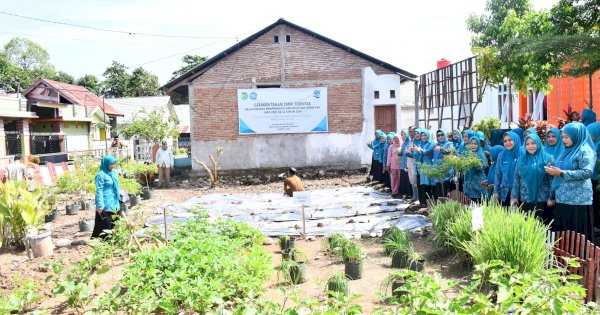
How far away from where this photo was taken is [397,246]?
6.37 m

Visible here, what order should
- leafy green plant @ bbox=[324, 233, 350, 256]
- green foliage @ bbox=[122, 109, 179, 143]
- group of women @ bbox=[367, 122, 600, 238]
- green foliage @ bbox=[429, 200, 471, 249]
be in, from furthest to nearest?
green foliage @ bbox=[122, 109, 179, 143], leafy green plant @ bbox=[324, 233, 350, 256], green foliage @ bbox=[429, 200, 471, 249], group of women @ bbox=[367, 122, 600, 238]

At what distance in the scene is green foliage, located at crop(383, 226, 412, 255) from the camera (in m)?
6.32

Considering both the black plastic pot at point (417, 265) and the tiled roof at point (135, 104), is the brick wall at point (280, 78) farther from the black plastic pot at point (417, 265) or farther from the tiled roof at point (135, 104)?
the tiled roof at point (135, 104)

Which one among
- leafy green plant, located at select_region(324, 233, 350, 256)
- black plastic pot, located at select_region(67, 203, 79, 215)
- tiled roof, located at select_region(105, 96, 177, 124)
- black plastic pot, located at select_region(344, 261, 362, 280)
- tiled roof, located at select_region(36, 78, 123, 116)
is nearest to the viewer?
black plastic pot, located at select_region(344, 261, 362, 280)

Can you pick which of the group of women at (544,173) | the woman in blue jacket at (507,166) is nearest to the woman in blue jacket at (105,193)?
the group of women at (544,173)

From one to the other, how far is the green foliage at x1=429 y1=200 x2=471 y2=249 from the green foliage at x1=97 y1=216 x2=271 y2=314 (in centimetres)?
261

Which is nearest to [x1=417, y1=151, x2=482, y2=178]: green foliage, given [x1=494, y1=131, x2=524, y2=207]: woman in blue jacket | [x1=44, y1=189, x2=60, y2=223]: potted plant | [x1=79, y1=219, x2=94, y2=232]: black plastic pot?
[x1=494, y1=131, x2=524, y2=207]: woman in blue jacket

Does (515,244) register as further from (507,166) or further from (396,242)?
(507,166)

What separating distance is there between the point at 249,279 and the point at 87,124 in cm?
3463

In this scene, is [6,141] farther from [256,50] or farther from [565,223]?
[565,223]

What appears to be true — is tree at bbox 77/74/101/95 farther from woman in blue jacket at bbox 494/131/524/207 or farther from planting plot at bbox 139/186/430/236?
woman in blue jacket at bbox 494/131/524/207

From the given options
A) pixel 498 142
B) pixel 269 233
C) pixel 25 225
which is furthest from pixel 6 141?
pixel 498 142

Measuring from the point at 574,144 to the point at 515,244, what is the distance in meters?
1.83

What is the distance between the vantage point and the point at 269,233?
29.2 ft
